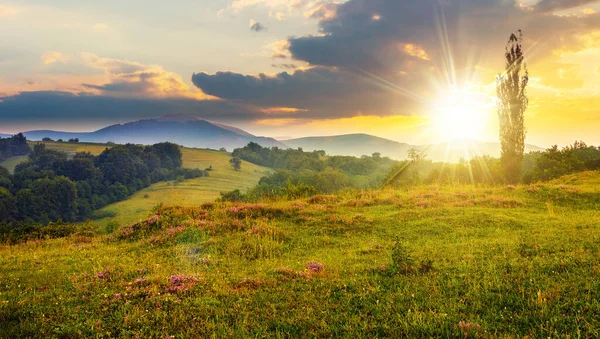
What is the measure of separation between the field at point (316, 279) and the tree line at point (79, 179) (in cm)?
7627

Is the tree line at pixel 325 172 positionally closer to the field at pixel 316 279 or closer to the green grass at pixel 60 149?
the field at pixel 316 279

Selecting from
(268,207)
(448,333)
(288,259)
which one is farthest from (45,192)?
(448,333)

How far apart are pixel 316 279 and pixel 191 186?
138 meters

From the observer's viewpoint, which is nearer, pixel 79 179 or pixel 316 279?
pixel 316 279

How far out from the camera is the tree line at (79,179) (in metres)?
92.9

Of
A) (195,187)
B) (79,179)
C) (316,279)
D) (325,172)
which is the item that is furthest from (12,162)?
(316,279)

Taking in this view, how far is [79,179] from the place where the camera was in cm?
12450

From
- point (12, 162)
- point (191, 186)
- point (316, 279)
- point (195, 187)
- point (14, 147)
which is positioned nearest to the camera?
point (316, 279)

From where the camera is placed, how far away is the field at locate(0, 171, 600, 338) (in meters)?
5.99

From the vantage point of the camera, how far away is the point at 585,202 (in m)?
19.0

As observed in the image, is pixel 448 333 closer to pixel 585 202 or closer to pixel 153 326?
pixel 153 326

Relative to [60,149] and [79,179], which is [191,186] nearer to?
[79,179]

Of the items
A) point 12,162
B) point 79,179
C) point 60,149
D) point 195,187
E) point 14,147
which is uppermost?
point 14,147

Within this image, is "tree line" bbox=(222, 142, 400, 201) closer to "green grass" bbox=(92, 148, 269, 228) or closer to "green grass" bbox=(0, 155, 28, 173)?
"green grass" bbox=(92, 148, 269, 228)
